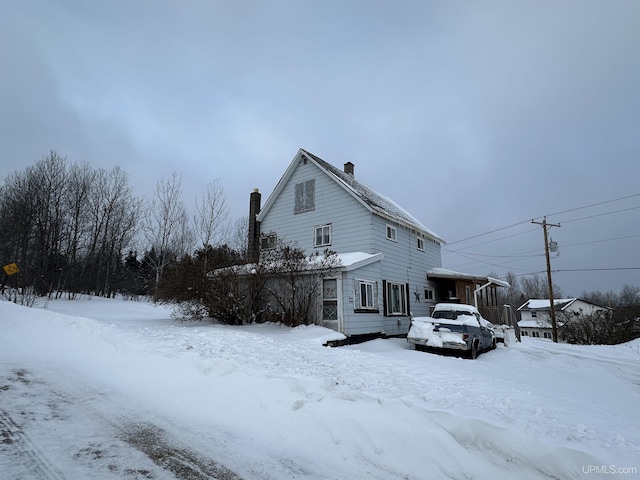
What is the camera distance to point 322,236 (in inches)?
722

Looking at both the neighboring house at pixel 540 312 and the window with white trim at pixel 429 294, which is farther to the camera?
the neighboring house at pixel 540 312

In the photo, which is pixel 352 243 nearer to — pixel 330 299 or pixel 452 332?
pixel 330 299

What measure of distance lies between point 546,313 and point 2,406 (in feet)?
204

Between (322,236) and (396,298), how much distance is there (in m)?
4.89

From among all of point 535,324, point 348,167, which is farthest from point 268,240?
point 535,324

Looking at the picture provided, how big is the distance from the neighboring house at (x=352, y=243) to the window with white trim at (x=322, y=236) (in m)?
0.05

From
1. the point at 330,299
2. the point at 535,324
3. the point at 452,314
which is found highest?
the point at 330,299

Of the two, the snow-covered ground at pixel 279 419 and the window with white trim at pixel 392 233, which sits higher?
the window with white trim at pixel 392 233

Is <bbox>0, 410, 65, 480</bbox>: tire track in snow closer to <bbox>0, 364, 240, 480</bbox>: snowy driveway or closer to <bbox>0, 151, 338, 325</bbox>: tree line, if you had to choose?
<bbox>0, 364, 240, 480</bbox>: snowy driveway

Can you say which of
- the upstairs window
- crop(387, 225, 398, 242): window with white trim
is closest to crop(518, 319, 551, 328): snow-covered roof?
crop(387, 225, 398, 242): window with white trim

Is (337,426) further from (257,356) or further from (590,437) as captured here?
(257,356)

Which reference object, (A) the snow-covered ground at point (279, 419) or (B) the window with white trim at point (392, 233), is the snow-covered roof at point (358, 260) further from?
(A) the snow-covered ground at point (279, 419)

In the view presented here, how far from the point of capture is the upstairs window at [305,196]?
1900 cm

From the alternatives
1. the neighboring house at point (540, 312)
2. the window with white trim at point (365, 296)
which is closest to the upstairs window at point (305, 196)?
the window with white trim at point (365, 296)
